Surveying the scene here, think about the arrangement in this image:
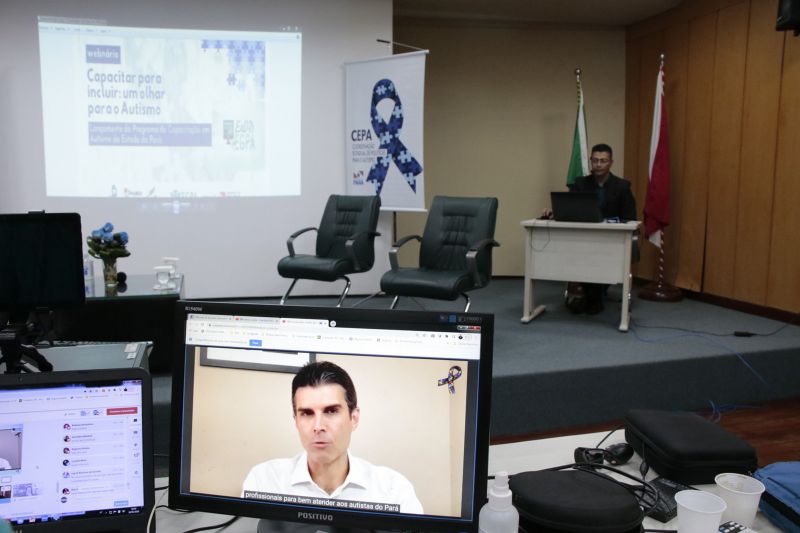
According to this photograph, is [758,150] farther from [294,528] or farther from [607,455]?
[294,528]

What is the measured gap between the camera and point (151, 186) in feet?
17.0

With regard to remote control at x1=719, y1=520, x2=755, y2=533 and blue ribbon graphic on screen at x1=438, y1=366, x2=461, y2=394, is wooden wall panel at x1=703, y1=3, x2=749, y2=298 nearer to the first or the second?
remote control at x1=719, y1=520, x2=755, y2=533

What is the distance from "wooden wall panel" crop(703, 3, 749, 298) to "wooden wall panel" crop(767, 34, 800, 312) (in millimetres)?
419

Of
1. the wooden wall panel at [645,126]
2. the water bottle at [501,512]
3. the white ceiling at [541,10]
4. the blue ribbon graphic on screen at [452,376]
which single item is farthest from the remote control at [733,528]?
the wooden wall panel at [645,126]

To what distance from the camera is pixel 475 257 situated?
12.4 ft

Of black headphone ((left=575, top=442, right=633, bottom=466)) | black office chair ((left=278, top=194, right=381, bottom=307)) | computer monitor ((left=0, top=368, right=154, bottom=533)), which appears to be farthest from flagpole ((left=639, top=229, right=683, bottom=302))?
computer monitor ((left=0, top=368, right=154, bottom=533))

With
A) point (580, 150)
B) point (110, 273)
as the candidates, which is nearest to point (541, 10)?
point (580, 150)

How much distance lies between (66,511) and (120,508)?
0.08 m

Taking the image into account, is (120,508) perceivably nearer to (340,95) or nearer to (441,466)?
(441,466)

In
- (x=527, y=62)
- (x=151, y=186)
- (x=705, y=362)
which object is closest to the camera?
(x=705, y=362)

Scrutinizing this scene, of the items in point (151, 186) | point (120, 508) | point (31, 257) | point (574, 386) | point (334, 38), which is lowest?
point (574, 386)

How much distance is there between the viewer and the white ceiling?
5668mm

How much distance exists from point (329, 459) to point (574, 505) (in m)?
0.40

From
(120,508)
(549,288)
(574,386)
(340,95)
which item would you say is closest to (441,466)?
(120,508)
